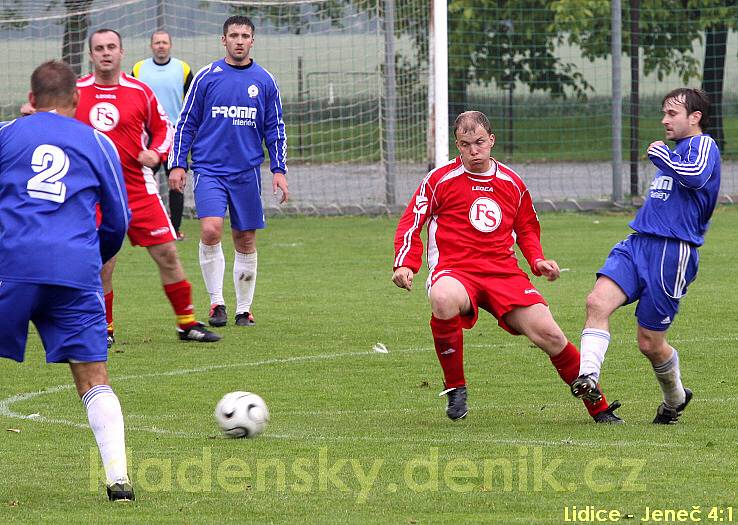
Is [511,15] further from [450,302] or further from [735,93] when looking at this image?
[450,302]

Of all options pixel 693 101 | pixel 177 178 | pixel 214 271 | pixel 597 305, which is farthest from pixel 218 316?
pixel 693 101

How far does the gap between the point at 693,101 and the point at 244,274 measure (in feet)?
14.9

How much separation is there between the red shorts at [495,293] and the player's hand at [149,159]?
8.44 feet

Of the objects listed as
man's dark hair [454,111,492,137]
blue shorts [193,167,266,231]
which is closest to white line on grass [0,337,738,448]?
man's dark hair [454,111,492,137]

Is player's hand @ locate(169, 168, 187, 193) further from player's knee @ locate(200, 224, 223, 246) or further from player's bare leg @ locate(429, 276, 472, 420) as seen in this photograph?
player's bare leg @ locate(429, 276, 472, 420)

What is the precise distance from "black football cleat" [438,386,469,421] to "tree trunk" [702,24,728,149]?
15008 millimetres

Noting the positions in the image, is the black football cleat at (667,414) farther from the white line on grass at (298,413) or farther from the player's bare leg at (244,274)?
the player's bare leg at (244,274)

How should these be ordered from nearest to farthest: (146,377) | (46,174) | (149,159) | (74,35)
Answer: (46,174)
(146,377)
(149,159)
(74,35)

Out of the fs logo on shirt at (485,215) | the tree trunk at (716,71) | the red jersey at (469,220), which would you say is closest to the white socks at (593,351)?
the red jersey at (469,220)

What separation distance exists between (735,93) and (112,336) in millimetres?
15713

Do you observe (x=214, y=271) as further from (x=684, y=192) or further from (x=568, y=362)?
(x=684, y=192)

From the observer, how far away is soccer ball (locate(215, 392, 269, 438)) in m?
6.26

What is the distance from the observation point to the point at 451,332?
22.3ft

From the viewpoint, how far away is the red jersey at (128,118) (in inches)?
361
